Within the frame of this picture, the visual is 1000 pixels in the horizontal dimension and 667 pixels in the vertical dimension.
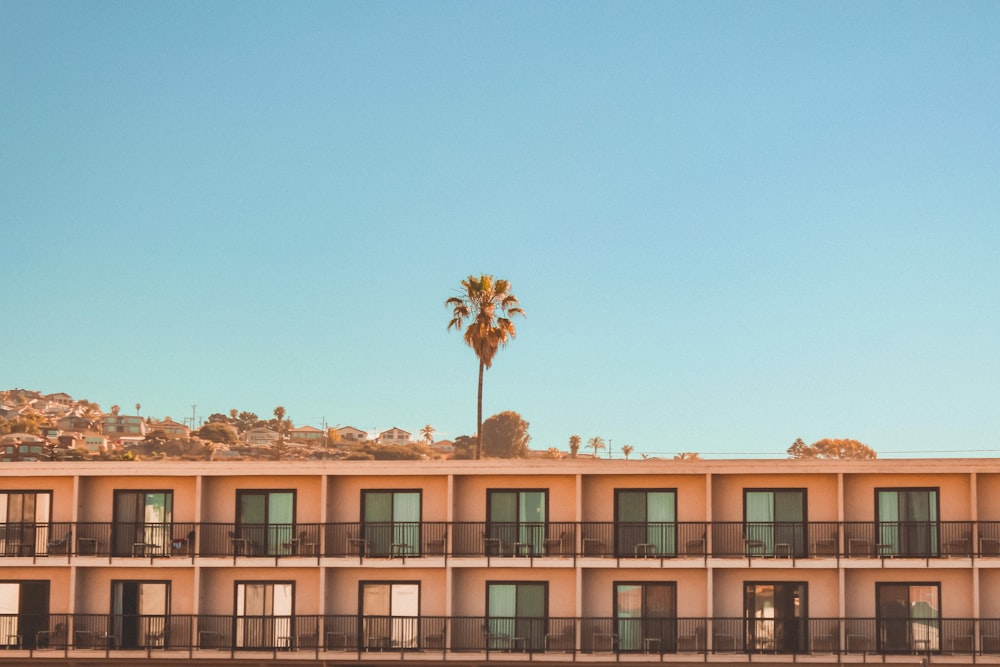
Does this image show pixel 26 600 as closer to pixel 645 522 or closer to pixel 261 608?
pixel 261 608

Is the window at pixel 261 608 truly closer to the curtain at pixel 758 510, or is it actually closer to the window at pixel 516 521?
the window at pixel 516 521

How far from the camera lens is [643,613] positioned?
1484 inches

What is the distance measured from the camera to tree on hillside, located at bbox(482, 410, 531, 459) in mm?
119938

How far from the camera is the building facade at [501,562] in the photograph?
36781mm

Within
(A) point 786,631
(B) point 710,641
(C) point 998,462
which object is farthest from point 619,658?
(C) point 998,462

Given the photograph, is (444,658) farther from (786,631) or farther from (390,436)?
(390,436)

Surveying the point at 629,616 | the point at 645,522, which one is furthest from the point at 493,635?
the point at 645,522

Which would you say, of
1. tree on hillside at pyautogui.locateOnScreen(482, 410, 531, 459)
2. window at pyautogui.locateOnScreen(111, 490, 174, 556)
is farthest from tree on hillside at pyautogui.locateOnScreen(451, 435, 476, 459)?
window at pyautogui.locateOnScreen(111, 490, 174, 556)

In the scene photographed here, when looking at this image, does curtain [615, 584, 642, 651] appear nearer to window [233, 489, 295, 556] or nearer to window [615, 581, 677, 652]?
window [615, 581, 677, 652]

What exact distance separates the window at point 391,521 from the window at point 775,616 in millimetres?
9785

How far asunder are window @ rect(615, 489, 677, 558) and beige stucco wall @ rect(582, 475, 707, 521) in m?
0.15

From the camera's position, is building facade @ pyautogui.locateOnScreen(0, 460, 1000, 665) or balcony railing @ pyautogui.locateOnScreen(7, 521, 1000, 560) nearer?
building facade @ pyautogui.locateOnScreen(0, 460, 1000, 665)

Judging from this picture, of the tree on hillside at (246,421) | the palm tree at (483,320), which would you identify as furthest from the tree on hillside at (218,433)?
the palm tree at (483,320)

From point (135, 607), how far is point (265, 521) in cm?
457
